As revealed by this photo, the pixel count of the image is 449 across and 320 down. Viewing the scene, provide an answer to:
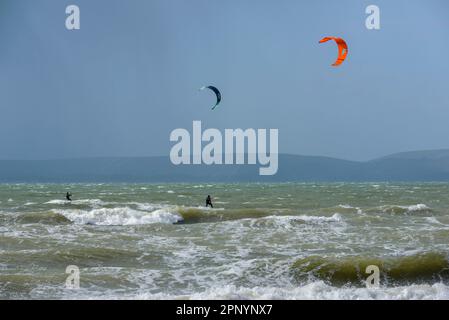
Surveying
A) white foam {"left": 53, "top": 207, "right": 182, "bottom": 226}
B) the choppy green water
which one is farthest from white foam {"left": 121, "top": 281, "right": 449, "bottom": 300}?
white foam {"left": 53, "top": 207, "right": 182, "bottom": 226}

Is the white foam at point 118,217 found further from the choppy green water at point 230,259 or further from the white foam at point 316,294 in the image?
the white foam at point 316,294

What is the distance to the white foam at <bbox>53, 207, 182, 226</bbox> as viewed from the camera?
31066 mm

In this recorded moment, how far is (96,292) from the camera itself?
13.3m

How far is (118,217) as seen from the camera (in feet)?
107

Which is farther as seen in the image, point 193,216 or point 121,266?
point 193,216

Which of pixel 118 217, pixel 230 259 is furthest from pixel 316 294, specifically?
pixel 118 217

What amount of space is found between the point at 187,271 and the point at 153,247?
4.85 metres

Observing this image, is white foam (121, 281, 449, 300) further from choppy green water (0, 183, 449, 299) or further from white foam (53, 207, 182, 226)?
white foam (53, 207, 182, 226)

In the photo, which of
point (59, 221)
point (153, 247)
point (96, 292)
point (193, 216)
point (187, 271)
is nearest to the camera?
point (96, 292)

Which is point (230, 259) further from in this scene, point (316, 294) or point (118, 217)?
point (118, 217)

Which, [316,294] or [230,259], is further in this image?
[230,259]
